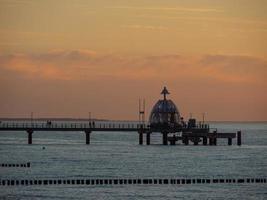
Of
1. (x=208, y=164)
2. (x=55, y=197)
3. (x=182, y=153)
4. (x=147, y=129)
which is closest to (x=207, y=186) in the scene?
(x=55, y=197)

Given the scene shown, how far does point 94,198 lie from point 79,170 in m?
35.5

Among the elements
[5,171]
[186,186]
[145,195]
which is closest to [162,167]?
[5,171]

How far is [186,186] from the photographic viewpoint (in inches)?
4277

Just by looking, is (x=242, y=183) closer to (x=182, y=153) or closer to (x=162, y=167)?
(x=162, y=167)

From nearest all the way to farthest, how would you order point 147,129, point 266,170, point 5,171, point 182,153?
1. point 5,171
2. point 266,170
3. point 182,153
4. point 147,129

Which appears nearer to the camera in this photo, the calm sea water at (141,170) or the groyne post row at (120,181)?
the calm sea water at (141,170)

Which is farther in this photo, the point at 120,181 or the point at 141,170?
the point at 141,170

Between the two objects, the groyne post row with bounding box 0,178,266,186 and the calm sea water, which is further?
the groyne post row with bounding box 0,178,266,186

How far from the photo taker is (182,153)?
174 m

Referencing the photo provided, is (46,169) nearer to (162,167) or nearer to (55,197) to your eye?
(162,167)

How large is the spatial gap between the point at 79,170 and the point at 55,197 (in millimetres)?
34940

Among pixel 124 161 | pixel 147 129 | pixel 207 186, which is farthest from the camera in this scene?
pixel 147 129

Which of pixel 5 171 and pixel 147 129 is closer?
pixel 5 171

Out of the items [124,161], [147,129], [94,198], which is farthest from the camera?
[147,129]
